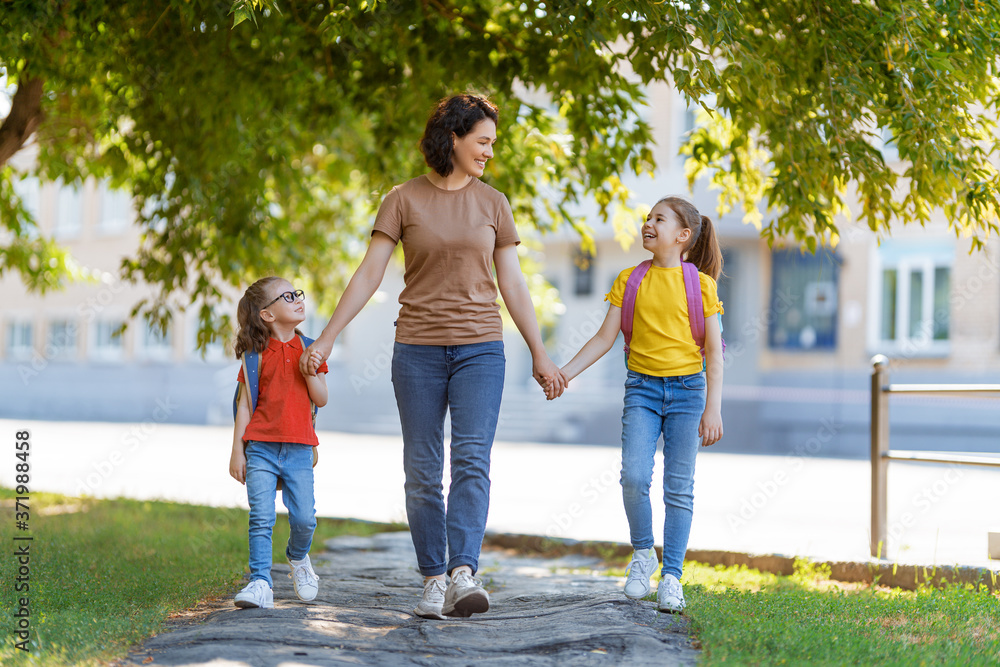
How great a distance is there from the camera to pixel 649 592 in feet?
14.7

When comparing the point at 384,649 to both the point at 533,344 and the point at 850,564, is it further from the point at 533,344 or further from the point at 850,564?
the point at 850,564

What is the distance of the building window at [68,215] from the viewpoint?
101 feet

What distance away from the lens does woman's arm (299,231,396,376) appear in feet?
13.9

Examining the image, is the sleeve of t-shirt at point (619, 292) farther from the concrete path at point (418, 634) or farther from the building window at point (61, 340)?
the building window at point (61, 340)

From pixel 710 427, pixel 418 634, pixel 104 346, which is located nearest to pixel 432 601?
pixel 418 634

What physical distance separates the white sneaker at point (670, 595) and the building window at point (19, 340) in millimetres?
30889

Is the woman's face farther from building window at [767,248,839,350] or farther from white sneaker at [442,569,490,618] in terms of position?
building window at [767,248,839,350]

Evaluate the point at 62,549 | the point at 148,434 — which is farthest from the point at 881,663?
the point at 148,434

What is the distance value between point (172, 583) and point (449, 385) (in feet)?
6.13

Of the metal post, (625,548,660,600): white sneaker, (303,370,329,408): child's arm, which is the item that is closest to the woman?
(303,370,329,408): child's arm

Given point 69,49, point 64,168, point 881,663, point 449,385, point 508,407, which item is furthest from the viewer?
point 508,407

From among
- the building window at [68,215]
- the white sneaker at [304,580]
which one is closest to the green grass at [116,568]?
the white sneaker at [304,580]

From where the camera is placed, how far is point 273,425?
438cm

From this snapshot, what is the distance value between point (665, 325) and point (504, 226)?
81 centimetres
